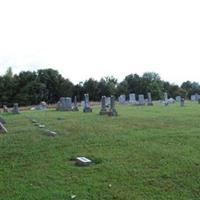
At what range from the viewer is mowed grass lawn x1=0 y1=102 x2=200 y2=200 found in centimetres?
917

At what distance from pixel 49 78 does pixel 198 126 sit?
65.1m

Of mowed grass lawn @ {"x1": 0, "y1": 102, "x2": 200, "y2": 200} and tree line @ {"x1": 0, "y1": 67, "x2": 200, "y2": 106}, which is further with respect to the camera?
tree line @ {"x1": 0, "y1": 67, "x2": 200, "y2": 106}

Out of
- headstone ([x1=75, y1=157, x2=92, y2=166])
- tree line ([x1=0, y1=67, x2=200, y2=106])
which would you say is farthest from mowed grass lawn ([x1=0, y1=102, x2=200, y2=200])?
tree line ([x1=0, y1=67, x2=200, y2=106])

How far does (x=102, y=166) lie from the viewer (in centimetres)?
1109

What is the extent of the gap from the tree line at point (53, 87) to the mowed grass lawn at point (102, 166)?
2385 inches

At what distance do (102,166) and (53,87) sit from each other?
236 ft

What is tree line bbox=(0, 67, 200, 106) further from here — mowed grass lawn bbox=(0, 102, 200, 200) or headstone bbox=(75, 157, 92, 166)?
headstone bbox=(75, 157, 92, 166)

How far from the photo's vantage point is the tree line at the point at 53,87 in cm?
7631

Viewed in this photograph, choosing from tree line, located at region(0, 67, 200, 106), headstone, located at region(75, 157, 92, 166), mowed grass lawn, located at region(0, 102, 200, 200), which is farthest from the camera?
tree line, located at region(0, 67, 200, 106)

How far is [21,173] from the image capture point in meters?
10.6

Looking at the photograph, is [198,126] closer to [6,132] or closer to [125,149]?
[125,149]

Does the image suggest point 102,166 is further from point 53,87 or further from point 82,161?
point 53,87

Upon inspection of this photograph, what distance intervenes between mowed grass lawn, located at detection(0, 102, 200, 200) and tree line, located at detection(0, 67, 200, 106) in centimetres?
6058

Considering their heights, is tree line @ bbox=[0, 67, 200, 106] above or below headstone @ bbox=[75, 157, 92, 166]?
above
